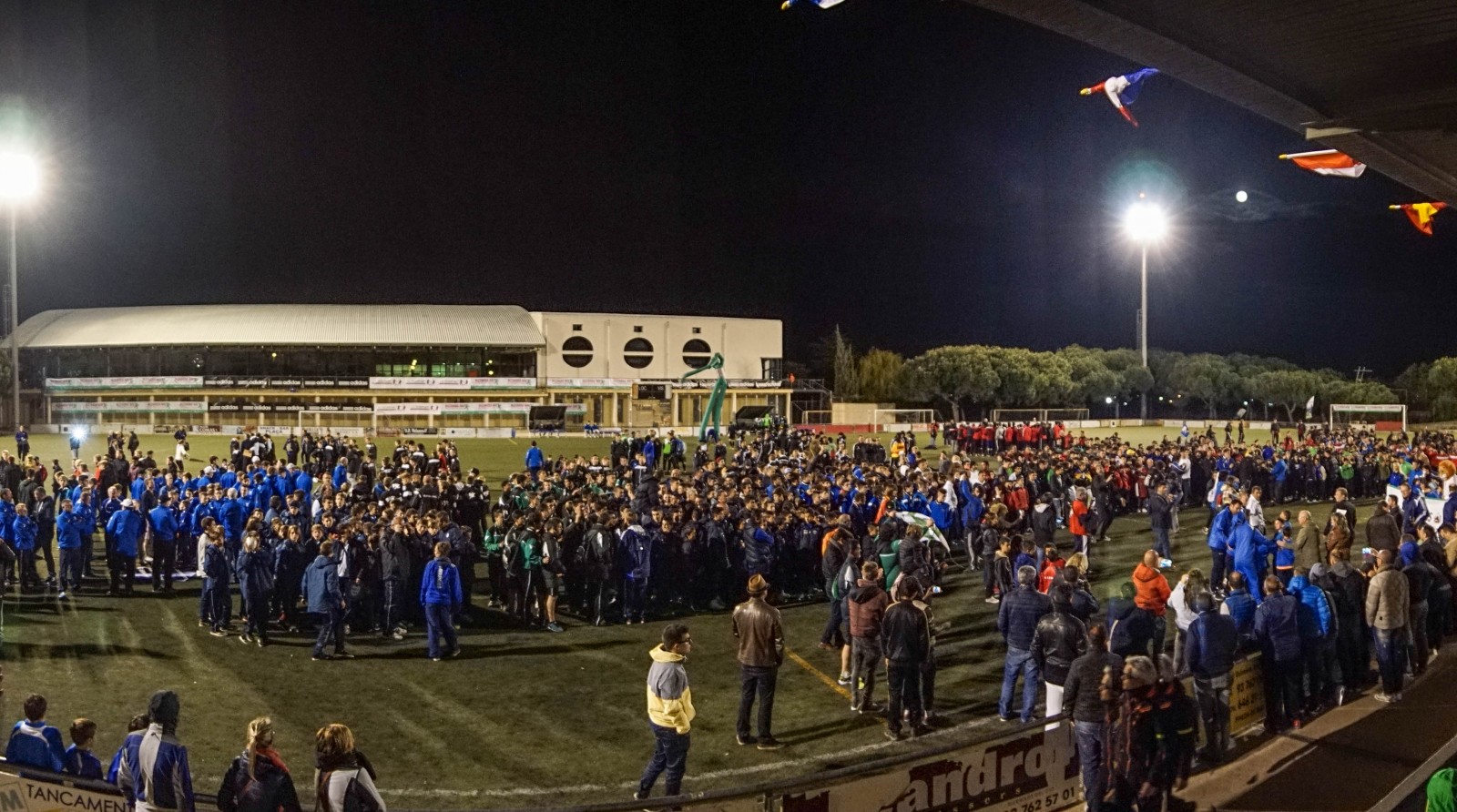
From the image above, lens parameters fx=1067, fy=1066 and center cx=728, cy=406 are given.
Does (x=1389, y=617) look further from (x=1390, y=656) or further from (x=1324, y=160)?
(x=1324, y=160)

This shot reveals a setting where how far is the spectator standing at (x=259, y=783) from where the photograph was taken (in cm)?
532

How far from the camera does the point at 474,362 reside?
70.2 m

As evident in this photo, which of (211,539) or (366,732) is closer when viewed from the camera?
(366,732)

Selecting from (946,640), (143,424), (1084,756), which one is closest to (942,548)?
(946,640)

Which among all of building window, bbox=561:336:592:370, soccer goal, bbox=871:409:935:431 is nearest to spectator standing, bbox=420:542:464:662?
soccer goal, bbox=871:409:935:431

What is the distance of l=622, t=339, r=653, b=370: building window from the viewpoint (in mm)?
71938

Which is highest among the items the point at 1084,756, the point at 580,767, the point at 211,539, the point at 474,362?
the point at 474,362

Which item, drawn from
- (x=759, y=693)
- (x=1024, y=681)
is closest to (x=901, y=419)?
(x=1024, y=681)

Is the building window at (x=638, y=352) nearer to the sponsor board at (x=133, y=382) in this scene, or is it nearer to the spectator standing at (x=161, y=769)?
the sponsor board at (x=133, y=382)

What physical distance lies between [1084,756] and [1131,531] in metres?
16.1

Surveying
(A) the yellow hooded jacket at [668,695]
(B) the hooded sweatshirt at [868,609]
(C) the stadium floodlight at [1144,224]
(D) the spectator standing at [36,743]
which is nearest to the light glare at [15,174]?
(D) the spectator standing at [36,743]

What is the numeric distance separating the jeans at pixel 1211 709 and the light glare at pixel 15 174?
1803 inches

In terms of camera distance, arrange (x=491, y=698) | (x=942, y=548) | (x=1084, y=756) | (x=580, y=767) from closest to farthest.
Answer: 1. (x=1084, y=756)
2. (x=580, y=767)
3. (x=491, y=698)
4. (x=942, y=548)

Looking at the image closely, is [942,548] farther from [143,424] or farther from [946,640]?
[143,424]
